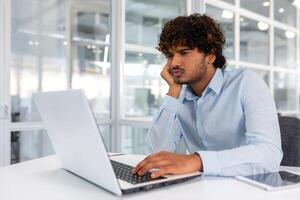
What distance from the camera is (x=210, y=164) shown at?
1.06 metres

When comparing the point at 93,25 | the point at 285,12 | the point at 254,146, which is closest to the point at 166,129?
the point at 254,146

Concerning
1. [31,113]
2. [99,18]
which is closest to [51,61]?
[31,113]

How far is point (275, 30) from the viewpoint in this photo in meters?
5.26

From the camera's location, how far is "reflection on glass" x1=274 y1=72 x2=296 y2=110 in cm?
527

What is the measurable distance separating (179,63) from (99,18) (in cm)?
272

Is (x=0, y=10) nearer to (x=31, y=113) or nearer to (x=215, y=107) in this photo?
(x=31, y=113)

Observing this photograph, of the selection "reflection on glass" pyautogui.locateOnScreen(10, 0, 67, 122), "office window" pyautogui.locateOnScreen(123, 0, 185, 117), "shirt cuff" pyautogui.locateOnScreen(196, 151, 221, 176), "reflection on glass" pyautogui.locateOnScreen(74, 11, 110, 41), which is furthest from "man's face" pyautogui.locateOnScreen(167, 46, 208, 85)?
"reflection on glass" pyautogui.locateOnScreen(74, 11, 110, 41)

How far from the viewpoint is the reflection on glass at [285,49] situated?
17.6ft

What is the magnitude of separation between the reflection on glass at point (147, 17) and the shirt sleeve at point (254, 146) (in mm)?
2194

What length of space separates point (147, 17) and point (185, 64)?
321cm

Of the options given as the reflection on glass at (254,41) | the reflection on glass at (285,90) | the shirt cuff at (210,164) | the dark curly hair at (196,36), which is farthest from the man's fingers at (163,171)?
the reflection on glass at (285,90)

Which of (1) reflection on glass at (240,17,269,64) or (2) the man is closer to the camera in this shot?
(2) the man

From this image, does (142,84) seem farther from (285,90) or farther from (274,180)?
(274,180)

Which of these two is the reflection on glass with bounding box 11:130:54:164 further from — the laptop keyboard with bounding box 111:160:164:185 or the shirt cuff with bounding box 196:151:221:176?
the shirt cuff with bounding box 196:151:221:176
